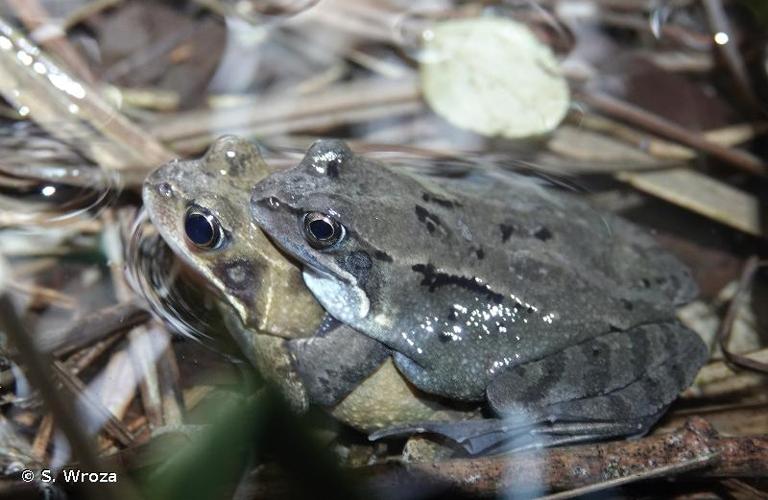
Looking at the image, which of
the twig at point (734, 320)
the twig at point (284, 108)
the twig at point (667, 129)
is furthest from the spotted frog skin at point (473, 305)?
the twig at point (667, 129)

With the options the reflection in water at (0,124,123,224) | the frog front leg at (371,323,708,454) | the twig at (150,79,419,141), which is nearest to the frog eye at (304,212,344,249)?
the frog front leg at (371,323,708,454)

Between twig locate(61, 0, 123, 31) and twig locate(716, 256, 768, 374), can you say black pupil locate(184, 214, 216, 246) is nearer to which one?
twig locate(61, 0, 123, 31)

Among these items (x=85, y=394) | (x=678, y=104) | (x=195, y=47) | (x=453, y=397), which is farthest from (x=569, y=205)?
(x=195, y=47)

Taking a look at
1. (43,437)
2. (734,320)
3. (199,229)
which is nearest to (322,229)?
(199,229)

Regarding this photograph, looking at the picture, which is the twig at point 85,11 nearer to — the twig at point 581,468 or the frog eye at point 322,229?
the frog eye at point 322,229

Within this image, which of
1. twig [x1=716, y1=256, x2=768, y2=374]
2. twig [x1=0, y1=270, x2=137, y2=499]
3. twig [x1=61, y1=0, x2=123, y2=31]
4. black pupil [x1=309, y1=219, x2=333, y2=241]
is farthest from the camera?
twig [x1=61, y1=0, x2=123, y2=31]
